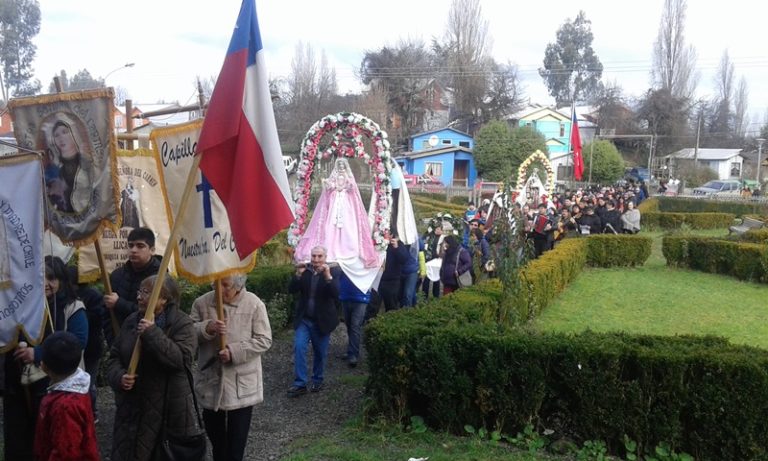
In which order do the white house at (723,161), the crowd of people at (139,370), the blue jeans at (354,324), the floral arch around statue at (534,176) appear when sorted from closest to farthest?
the crowd of people at (139,370), the blue jeans at (354,324), the floral arch around statue at (534,176), the white house at (723,161)

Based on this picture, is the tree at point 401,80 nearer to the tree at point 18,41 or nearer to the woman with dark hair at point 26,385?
the tree at point 18,41

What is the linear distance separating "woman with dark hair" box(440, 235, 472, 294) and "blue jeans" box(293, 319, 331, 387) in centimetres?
389

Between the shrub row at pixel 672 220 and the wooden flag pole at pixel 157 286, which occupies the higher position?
the wooden flag pole at pixel 157 286

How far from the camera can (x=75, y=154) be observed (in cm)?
496

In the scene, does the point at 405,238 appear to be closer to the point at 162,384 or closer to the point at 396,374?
the point at 396,374

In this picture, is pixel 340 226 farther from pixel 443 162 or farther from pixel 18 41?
pixel 18 41

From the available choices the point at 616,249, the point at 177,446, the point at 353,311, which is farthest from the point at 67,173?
the point at 616,249

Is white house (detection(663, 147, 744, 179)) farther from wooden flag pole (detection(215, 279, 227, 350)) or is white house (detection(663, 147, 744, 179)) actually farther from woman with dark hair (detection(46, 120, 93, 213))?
woman with dark hair (detection(46, 120, 93, 213))

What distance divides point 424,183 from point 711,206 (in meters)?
19.7

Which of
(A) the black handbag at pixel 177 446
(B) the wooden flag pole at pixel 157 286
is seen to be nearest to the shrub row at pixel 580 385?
(A) the black handbag at pixel 177 446

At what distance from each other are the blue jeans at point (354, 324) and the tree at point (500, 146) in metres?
40.5

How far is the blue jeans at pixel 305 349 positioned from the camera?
7246mm

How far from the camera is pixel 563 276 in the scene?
14.0m

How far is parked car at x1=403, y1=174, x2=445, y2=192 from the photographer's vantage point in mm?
43250
